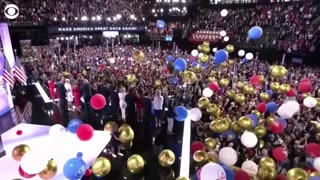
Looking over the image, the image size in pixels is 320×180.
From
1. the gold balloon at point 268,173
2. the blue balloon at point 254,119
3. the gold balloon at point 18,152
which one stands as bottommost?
the gold balloon at point 268,173

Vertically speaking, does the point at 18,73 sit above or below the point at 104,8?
below

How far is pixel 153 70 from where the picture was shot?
44.8ft

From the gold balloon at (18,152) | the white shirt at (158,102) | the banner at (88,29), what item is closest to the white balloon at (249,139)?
the white shirt at (158,102)

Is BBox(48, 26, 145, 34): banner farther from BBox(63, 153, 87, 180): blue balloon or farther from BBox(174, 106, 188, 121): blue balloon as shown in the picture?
BBox(63, 153, 87, 180): blue balloon

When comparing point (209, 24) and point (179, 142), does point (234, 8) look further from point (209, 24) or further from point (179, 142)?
point (179, 142)

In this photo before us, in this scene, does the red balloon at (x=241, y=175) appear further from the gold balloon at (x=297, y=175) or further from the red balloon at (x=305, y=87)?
the red balloon at (x=305, y=87)

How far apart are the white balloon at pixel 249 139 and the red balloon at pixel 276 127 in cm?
78

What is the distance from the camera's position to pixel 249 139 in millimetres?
6438

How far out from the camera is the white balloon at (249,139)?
21.1ft

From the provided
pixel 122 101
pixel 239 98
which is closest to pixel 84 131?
pixel 122 101

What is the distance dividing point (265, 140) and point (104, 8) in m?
27.3

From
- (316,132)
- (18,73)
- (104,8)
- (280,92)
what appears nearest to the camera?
(316,132)

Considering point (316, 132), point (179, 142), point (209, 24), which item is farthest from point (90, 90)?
point (209, 24)

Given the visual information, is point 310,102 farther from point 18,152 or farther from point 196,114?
point 18,152
